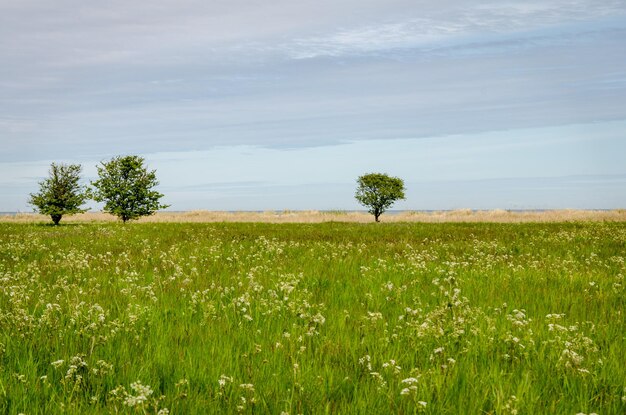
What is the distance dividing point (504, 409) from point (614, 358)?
217 cm

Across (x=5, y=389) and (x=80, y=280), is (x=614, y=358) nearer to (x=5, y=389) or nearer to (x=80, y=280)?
(x=5, y=389)

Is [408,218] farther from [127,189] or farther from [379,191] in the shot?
[127,189]

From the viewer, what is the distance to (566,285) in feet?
35.7

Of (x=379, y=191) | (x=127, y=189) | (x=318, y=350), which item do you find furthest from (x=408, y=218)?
(x=318, y=350)

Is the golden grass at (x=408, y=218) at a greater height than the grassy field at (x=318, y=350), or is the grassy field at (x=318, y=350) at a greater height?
the golden grass at (x=408, y=218)

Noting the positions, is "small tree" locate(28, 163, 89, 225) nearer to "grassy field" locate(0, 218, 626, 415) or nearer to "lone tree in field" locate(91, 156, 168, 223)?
"lone tree in field" locate(91, 156, 168, 223)

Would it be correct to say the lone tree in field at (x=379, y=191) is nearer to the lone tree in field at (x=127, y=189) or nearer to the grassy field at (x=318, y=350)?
the lone tree in field at (x=127, y=189)

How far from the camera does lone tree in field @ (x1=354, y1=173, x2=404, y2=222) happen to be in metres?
69.5

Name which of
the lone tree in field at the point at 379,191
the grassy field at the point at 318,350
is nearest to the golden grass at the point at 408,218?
the lone tree in field at the point at 379,191

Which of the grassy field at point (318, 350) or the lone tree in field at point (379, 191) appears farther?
the lone tree in field at point (379, 191)

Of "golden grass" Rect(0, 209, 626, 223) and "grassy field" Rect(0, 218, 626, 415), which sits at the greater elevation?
"golden grass" Rect(0, 209, 626, 223)

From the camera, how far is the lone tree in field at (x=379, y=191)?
6950cm

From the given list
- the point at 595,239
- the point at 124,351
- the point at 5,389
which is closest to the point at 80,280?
the point at 124,351

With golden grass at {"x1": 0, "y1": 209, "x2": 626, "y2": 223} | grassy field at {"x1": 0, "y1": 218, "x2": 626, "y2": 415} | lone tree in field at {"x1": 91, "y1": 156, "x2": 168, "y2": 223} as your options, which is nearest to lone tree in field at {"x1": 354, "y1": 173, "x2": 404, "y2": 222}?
golden grass at {"x1": 0, "y1": 209, "x2": 626, "y2": 223}
